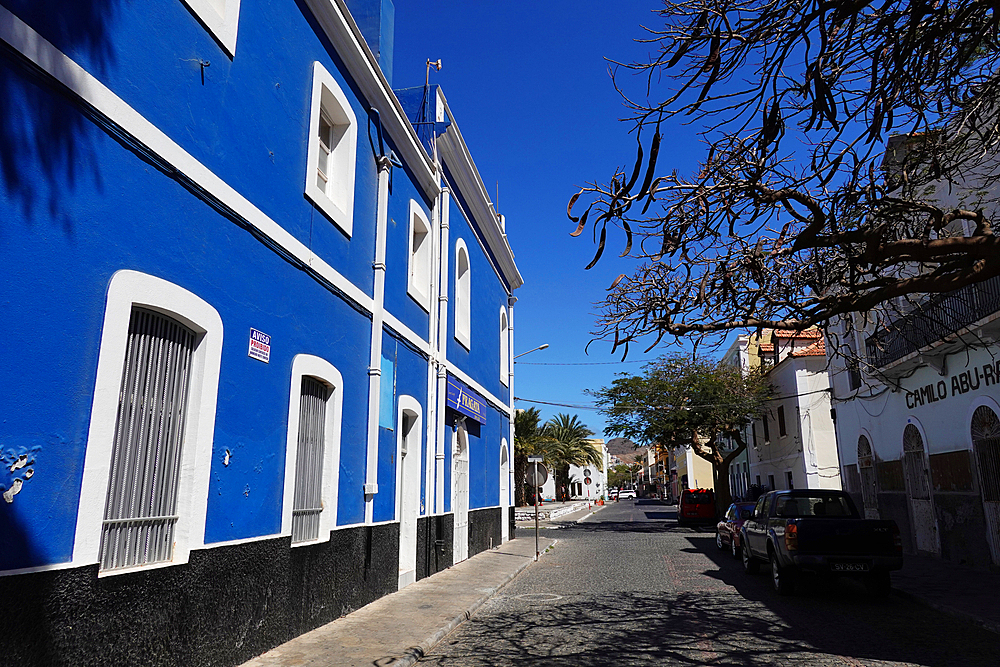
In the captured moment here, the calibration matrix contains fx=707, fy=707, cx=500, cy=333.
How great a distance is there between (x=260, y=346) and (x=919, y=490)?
15.1 m

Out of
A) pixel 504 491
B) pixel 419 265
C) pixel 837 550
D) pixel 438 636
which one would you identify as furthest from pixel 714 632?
pixel 504 491

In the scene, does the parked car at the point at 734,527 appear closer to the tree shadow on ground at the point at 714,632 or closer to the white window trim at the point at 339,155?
the tree shadow on ground at the point at 714,632

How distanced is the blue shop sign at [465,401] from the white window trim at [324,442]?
5451mm

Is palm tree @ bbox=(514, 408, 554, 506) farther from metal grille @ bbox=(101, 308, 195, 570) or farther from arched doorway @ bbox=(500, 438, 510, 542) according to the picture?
metal grille @ bbox=(101, 308, 195, 570)

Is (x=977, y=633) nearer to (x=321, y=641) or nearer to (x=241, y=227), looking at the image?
(x=321, y=641)

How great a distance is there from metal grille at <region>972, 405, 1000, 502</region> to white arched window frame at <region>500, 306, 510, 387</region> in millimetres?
12112

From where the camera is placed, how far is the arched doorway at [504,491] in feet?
68.1

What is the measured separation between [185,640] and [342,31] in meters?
7.19

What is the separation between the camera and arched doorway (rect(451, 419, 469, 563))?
49.7 feet

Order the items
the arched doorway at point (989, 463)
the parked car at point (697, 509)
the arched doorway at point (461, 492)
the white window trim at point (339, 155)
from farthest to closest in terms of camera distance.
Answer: the parked car at point (697, 509)
the arched doorway at point (461, 492)
the arched doorway at point (989, 463)
the white window trim at point (339, 155)

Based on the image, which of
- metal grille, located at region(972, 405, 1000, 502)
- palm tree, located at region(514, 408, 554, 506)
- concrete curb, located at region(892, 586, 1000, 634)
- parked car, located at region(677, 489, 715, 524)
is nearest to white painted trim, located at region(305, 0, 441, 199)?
concrete curb, located at region(892, 586, 1000, 634)

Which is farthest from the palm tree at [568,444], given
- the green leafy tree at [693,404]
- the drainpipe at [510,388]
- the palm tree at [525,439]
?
the drainpipe at [510,388]

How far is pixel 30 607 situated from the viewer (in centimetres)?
409

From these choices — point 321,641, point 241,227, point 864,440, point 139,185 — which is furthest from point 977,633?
point 864,440
